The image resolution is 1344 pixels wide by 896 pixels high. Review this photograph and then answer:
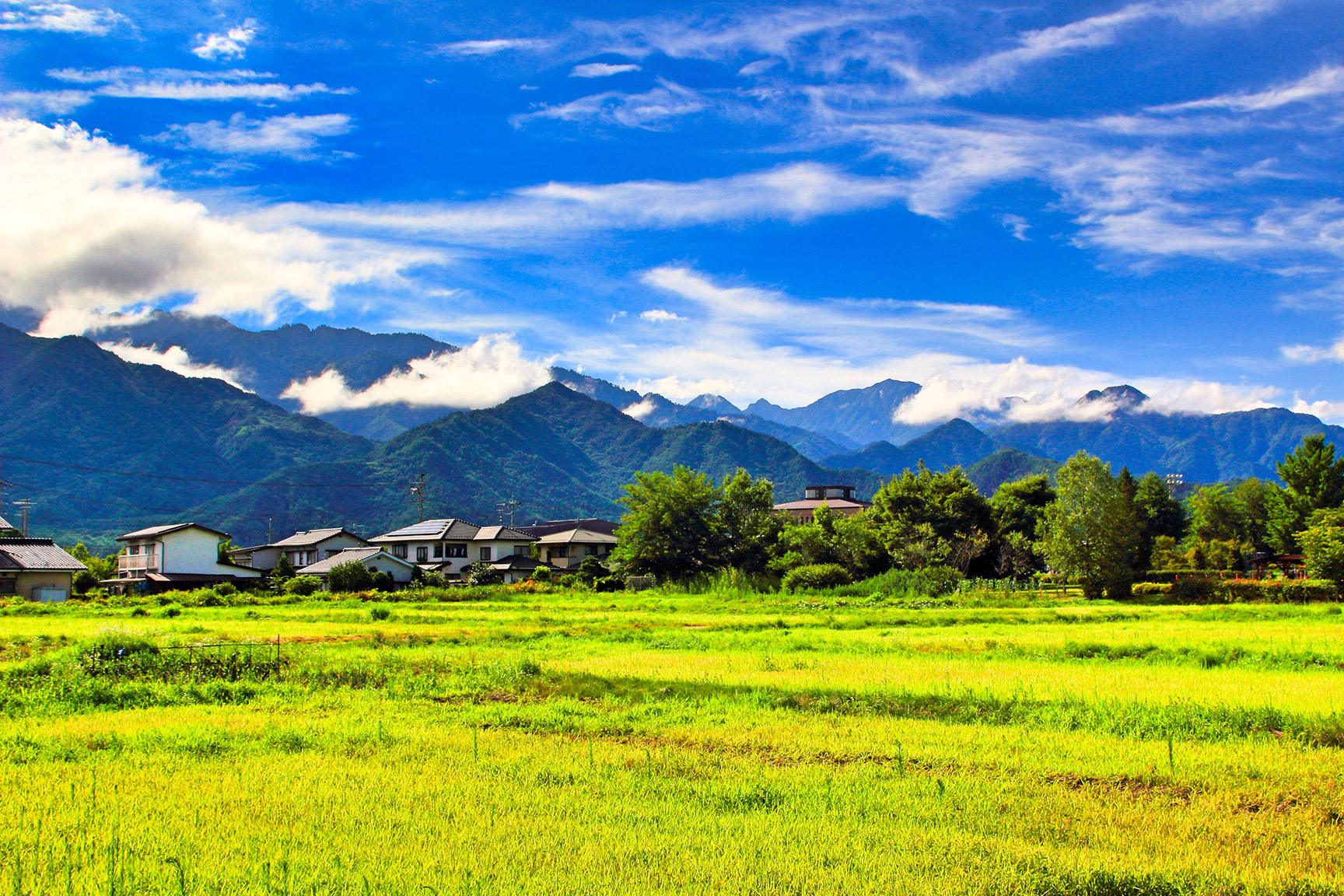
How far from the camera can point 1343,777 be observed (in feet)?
29.4

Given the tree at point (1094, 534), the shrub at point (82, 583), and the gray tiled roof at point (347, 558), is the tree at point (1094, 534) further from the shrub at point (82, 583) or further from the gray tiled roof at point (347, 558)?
the shrub at point (82, 583)

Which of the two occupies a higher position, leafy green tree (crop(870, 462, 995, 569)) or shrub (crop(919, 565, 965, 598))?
leafy green tree (crop(870, 462, 995, 569))

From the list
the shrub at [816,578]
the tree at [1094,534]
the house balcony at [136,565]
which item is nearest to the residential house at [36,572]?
the house balcony at [136,565]

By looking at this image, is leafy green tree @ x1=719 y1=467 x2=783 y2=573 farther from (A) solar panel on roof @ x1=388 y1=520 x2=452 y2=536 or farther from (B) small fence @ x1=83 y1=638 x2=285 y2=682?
(B) small fence @ x1=83 y1=638 x2=285 y2=682

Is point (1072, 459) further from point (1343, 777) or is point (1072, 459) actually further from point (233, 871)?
point (233, 871)

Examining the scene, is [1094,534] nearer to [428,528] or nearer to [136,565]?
[428,528]

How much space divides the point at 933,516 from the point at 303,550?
66.7 metres

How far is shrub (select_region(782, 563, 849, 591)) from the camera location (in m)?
51.5

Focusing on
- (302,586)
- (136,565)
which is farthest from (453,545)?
(136,565)

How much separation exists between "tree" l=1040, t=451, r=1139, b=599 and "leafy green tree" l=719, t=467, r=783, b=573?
19.7 meters

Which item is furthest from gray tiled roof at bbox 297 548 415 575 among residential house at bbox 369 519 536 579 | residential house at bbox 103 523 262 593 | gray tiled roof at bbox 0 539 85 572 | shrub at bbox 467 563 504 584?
gray tiled roof at bbox 0 539 85 572

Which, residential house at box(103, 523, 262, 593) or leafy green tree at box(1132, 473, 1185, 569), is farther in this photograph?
leafy green tree at box(1132, 473, 1185, 569)

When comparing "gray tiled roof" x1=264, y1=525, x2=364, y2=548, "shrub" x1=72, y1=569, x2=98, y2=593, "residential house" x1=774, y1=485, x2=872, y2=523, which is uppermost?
"residential house" x1=774, y1=485, x2=872, y2=523

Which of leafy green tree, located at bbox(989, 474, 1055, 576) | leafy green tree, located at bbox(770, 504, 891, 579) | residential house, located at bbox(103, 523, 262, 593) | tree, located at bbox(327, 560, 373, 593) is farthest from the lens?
residential house, located at bbox(103, 523, 262, 593)
